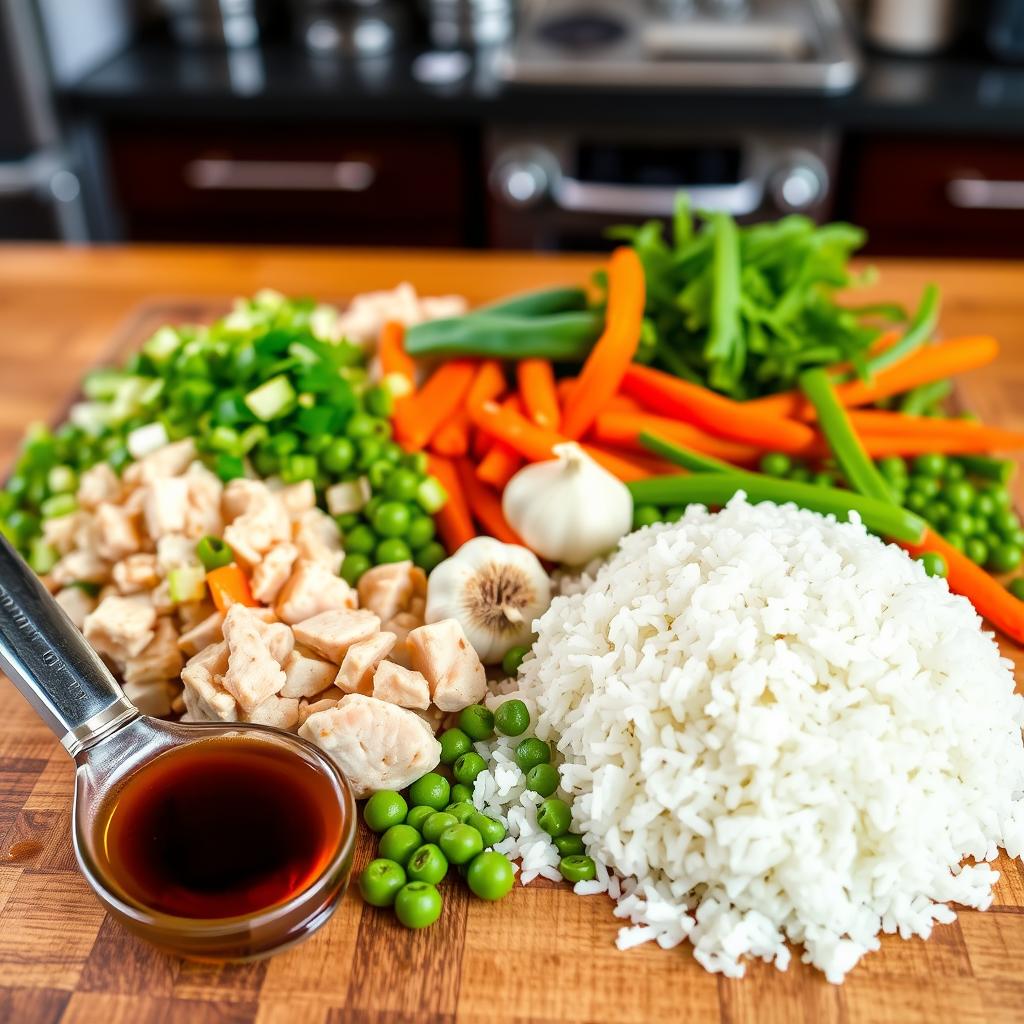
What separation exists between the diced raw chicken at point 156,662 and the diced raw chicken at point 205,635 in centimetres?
4

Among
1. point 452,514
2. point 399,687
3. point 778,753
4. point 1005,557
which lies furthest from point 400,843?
point 1005,557

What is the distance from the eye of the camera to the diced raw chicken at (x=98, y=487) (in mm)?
2562

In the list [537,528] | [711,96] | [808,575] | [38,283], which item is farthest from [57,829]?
[711,96]

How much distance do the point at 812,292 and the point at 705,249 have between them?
0.31m

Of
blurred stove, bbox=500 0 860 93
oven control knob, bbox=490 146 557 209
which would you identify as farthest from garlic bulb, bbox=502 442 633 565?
blurred stove, bbox=500 0 860 93

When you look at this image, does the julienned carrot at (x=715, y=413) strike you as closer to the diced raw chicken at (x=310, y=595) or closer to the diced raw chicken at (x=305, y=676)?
the diced raw chicken at (x=310, y=595)

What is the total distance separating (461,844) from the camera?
187 cm

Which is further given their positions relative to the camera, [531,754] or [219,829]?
[531,754]

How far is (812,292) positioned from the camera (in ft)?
9.36

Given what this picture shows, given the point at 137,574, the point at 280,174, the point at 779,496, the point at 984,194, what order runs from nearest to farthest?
the point at 137,574, the point at 779,496, the point at 984,194, the point at 280,174

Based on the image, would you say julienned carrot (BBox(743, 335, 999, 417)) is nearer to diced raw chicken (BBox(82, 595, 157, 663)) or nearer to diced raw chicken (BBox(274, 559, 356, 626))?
diced raw chicken (BBox(274, 559, 356, 626))

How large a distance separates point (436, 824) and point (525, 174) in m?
3.00

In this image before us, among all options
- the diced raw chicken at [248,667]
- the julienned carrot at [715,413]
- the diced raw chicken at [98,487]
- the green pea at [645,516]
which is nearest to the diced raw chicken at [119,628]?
the diced raw chicken at [248,667]

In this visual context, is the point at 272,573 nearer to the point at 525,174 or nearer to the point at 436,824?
the point at 436,824
